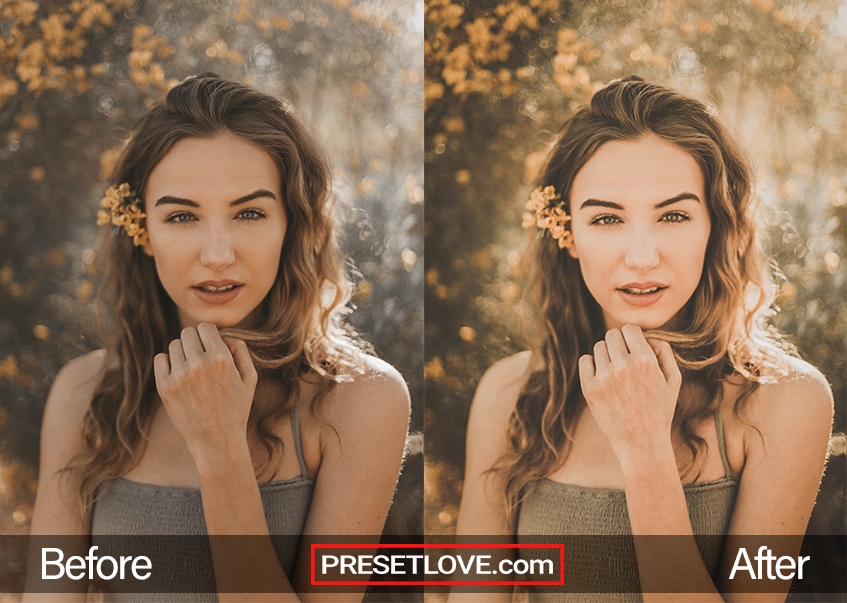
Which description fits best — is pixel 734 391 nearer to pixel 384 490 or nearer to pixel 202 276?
pixel 384 490

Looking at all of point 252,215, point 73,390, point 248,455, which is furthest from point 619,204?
point 73,390

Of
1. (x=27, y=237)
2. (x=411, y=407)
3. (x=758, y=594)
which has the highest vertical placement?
(x=27, y=237)

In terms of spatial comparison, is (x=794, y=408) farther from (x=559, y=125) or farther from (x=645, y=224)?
(x=559, y=125)

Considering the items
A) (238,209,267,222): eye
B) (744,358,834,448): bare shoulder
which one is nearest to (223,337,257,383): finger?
(238,209,267,222): eye

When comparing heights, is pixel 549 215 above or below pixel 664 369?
above

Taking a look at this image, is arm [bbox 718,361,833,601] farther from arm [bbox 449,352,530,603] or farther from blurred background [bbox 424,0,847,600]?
arm [bbox 449,352,530,603]

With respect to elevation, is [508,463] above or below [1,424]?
below

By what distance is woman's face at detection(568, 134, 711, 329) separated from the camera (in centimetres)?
231

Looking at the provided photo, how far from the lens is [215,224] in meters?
2.34

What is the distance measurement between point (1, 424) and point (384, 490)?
A: 1.09 meters

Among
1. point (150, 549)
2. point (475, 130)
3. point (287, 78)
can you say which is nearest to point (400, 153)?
point (475, 130)

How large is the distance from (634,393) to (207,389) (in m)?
1.16

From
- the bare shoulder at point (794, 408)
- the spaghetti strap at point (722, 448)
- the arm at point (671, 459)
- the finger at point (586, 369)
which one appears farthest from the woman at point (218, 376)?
the bare shoulder at point (794, 408)

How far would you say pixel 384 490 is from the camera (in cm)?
243
